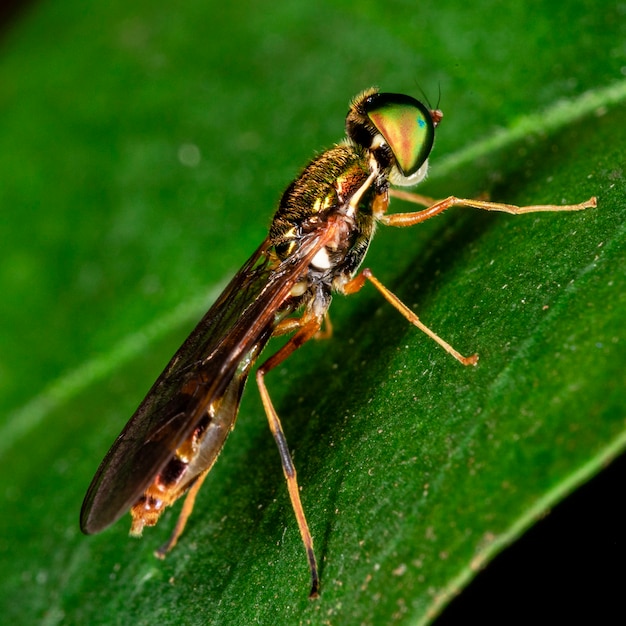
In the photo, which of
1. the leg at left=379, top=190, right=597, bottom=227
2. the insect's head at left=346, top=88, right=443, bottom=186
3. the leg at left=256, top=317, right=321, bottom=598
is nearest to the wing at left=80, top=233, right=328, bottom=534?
the leg at left=256, top=317, right=321, bottom=598

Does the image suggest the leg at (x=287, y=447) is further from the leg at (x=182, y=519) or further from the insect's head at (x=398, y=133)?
the insect's head at (x=398, y=133)

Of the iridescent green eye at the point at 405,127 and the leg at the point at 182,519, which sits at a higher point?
the iridescent green eye at the point at 405,127

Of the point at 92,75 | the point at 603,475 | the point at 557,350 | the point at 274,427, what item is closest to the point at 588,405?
the point at 557,350

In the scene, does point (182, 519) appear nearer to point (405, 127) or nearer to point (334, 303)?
point (334, 303)

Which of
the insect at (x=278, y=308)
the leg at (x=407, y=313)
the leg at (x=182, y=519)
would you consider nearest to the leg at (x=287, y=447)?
the insect at (x=278, y=308)

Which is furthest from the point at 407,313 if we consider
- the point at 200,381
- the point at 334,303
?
the point at 334,303

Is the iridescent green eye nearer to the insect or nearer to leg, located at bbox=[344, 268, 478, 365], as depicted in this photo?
the insect

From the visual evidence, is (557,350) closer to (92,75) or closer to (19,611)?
(19,611)
